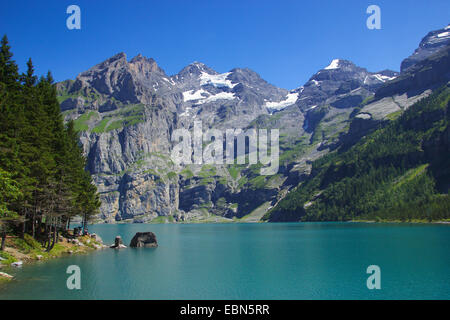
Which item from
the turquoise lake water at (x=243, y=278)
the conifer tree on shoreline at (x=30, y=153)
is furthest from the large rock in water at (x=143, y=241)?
the turquoise lake water at (x=243, y=278)

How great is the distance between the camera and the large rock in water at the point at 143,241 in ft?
300

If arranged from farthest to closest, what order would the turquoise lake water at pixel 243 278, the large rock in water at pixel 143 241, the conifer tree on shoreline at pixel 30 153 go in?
1. the large rock in water at pixel 143 241
2. the conifer tree on shoreline at pixel 30 153
3. the turquoise lake water at pixel 243 278

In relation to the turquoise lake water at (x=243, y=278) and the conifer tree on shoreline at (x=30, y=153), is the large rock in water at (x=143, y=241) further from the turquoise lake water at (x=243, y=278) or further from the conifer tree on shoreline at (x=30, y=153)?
the turquoise lake water at (x=243, y=278)

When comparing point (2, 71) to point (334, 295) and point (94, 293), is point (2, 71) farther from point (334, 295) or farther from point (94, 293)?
point (334, 295)

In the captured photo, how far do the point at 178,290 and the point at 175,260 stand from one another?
27301 mm

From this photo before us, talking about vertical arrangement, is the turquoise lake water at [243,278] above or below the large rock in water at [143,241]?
above

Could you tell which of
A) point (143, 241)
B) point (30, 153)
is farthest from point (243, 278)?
point (143, 241)

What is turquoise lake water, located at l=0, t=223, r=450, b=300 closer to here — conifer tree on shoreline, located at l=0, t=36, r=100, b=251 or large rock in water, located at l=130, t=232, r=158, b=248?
conifer tree on shoreline, located at l=0, t=36, r=100, b=251

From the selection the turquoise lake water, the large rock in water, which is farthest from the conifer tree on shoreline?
the large rock in water

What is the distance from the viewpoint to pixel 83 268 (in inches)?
1999

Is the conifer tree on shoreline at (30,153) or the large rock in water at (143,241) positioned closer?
the conifer tree on shoreline at (30,153)

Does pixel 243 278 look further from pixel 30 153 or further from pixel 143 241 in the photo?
pixel 143 241
